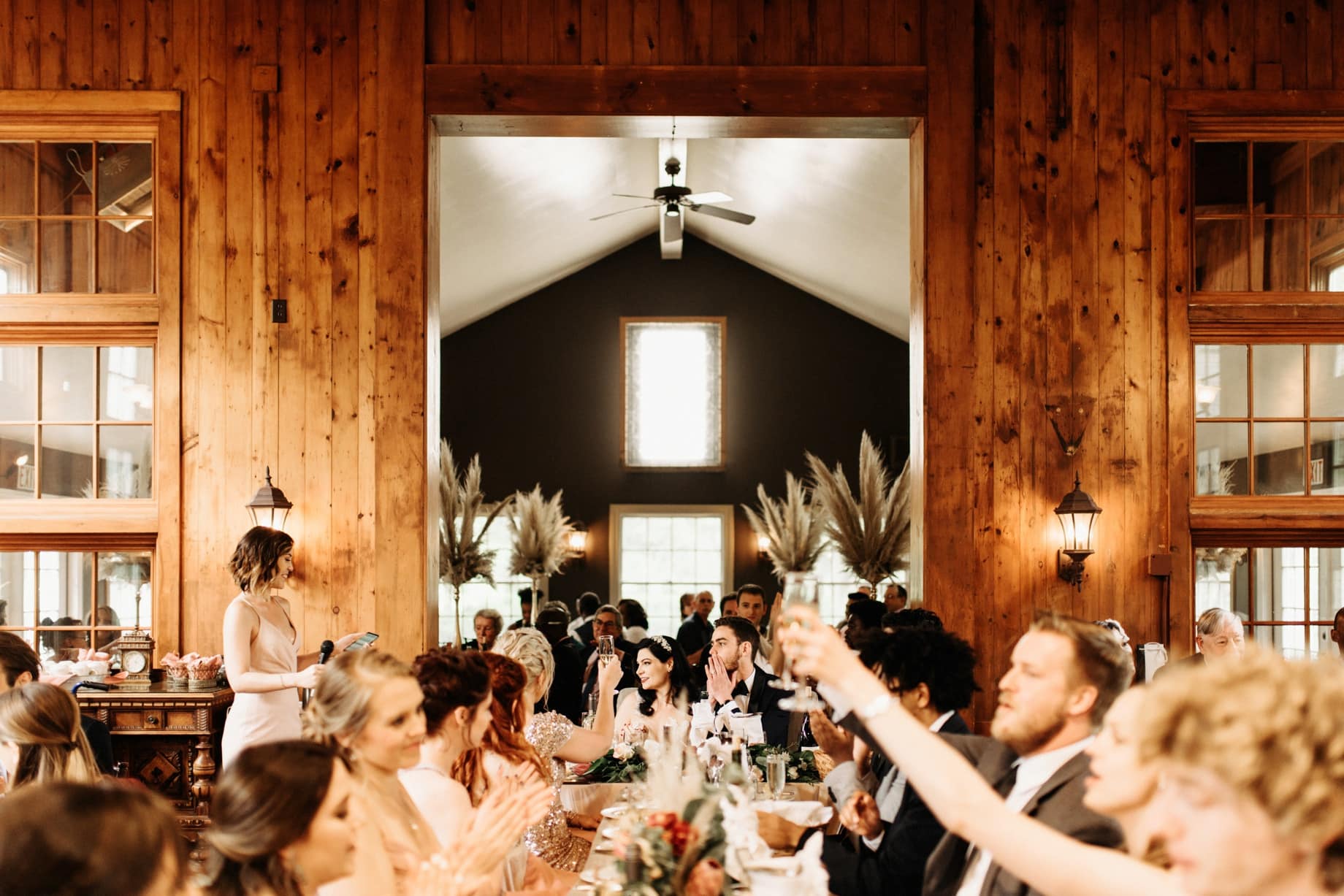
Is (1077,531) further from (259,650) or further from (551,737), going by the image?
(259,650)

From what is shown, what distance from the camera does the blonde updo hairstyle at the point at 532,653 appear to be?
12.3 feet

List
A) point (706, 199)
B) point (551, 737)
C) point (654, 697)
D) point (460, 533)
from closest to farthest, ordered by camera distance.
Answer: point (551, 737) → point (654, 697) → point (706, 199) → point (460, 533)

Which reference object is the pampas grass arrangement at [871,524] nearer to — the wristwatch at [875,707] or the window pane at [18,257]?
the window pane at [18,257]

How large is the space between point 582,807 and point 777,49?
355cm

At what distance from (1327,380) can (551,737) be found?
162 inches

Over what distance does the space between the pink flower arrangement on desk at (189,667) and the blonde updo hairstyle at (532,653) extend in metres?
1.78

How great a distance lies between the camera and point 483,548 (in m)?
13.4

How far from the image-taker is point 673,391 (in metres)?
14.3

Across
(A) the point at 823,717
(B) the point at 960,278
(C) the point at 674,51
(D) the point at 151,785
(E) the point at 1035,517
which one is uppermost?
(C) the point at 674,51

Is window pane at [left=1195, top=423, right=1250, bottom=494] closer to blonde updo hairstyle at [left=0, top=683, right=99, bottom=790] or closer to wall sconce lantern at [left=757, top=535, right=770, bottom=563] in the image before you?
blonde updo hairstyle at [left=0, top=683, right=99, bottom=790]

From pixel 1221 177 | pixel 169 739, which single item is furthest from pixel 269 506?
pixel 1221 177

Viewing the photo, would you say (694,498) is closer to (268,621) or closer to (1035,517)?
(1035,517)

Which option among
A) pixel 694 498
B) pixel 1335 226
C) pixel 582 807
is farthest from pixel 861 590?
pixel 694 498

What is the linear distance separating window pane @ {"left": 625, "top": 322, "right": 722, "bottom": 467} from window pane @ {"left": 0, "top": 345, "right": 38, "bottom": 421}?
924 cm
